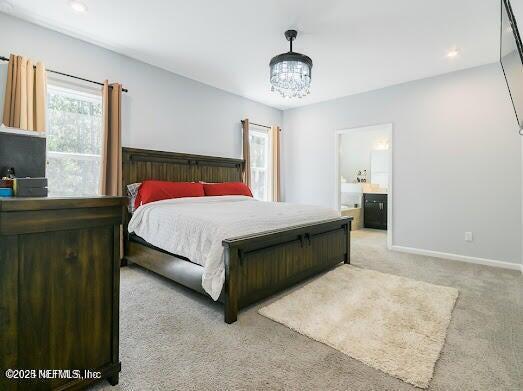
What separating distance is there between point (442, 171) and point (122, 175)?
4.43m

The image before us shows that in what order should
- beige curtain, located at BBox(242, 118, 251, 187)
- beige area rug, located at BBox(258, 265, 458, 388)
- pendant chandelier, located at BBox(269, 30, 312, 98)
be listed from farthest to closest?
1. beige curtain, located at BBox(242, 118, 251, 187)
2. pendant chandelier, located at BBox(269, 30, 312, 98)
3. beige area rug, located at BBox(258, 265, 458, 388)

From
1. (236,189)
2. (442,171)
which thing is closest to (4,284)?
(236,189)

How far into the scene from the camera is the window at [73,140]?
3.06m

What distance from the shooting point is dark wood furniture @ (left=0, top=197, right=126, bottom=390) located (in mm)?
1035

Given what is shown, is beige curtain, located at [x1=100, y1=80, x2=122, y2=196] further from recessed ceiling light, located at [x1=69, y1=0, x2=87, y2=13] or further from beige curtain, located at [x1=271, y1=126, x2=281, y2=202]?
beige curtain, located at [x1=271, y1=126, x2=281, y2=202]

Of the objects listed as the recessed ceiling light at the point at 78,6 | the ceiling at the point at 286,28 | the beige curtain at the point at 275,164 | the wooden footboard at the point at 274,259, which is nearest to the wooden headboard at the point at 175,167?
the beige curtain at the point at 275,164

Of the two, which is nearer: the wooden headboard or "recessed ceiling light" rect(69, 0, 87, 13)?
"recessed ceiling light" rect(69, 0, 87, 13)

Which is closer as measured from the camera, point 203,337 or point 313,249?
point 203,337

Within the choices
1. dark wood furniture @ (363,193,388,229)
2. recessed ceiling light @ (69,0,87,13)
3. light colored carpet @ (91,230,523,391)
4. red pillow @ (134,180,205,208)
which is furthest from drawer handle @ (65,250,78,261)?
dark wood furniture @ (363,193,388,229)

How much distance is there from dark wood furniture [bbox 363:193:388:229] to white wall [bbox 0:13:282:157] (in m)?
3.24

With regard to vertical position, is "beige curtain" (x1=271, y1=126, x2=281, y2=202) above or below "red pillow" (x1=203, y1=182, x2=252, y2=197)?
above

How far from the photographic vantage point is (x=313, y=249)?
114 inches

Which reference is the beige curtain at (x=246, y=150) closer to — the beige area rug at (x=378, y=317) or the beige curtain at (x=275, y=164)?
the beige curtain at (x=275, y=164)

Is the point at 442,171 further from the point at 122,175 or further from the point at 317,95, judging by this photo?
the point at 122,175
